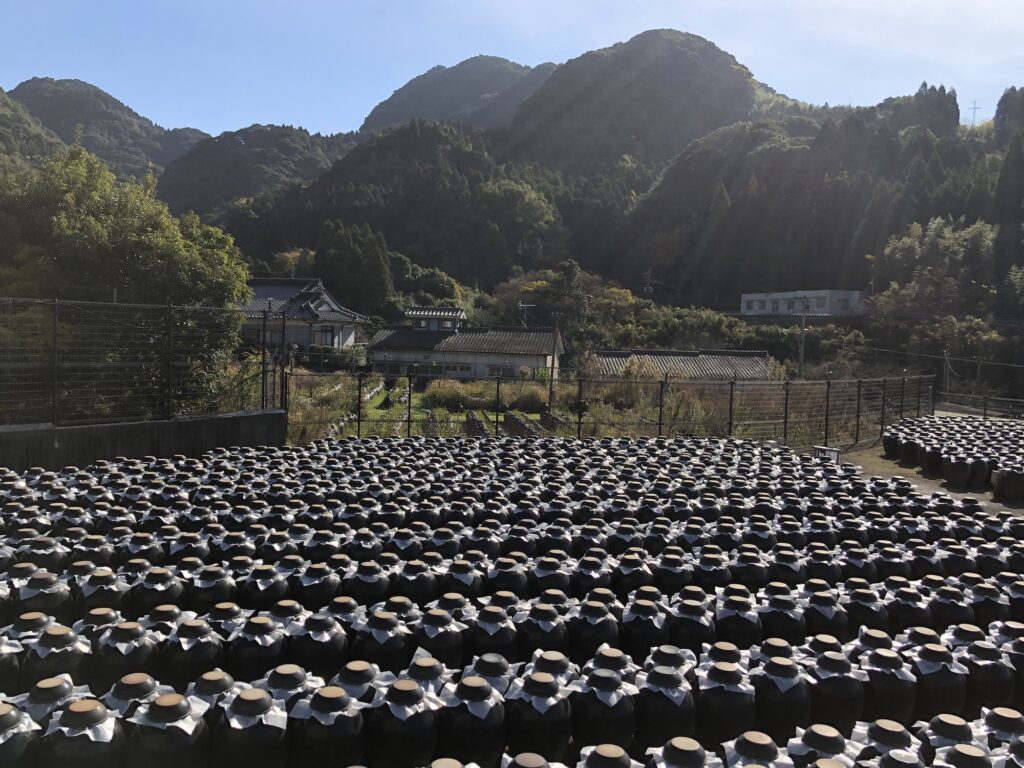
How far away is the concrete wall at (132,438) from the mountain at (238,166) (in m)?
90.3

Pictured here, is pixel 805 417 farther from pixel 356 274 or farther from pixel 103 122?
pixel 103 122

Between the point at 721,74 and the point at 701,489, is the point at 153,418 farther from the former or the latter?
the point at 721,74

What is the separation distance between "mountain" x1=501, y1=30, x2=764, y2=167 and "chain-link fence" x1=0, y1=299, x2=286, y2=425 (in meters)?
108

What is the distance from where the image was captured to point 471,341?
4228 centimetres

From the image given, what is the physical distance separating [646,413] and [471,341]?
74.2 feet

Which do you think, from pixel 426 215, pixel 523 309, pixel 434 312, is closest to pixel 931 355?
pixel 523 309

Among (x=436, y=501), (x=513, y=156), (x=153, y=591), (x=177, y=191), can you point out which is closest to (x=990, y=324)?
(x=436, y=501)

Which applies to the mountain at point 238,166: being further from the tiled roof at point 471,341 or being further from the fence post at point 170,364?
the fence post at point 170,364

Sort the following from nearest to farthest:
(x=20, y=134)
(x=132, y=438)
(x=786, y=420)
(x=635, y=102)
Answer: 1. (x=132, y=438)
2. (x=786, y=420)
3. (x=20, y=134)
4. (x=635, y=102)

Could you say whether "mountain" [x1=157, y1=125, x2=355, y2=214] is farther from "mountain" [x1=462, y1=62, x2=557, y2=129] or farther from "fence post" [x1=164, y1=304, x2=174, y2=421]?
"fence post" [x1=164, y1=304, x2=174, y2=421]

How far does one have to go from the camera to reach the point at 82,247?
542 inches

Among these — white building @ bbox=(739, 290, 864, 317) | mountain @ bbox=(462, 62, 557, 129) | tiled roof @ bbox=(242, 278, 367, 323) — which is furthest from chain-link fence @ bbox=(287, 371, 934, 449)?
mountain @ bbox=(462, 62, 557, 129)

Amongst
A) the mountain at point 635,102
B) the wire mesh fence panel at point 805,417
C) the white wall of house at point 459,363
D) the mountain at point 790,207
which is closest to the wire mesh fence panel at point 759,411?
the wire mesh fence panel at point 805,417

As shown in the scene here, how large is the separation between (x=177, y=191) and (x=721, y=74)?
10368 cm
